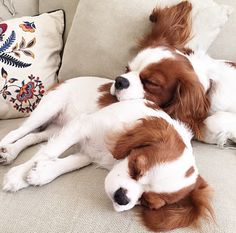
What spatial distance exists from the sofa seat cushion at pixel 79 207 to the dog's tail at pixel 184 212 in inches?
0.9

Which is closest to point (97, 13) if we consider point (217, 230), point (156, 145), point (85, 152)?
point (85, 152)

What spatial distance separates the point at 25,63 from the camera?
176cm

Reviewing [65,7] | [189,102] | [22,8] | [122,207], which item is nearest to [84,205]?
[122,207]

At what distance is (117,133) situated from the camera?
125cm

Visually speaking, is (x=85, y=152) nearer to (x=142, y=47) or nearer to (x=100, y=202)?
(x=100, y=202)

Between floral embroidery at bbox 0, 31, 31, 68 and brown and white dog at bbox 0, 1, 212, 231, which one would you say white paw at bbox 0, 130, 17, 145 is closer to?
brown and white dog at bbox 0, 1, 212, 231

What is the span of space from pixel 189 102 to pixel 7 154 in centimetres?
70

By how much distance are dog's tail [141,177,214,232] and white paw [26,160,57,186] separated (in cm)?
33

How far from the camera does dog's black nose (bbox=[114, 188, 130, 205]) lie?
1.07m

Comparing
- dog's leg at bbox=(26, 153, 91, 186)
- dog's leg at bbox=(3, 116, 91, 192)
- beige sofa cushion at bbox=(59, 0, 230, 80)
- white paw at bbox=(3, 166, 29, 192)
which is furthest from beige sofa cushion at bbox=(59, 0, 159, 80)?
white paw at bbox=(3, 166, 29, 192)

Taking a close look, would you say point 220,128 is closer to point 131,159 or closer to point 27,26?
point 131,159

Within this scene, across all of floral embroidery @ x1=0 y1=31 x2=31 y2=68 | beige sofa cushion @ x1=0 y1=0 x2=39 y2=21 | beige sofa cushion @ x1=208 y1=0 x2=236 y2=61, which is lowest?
floral embroidery @ x1=0 y1=31 x2=31 y2=68

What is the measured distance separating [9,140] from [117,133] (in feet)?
1.61

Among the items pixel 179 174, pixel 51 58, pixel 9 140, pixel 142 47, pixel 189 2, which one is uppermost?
pixel 189 2
